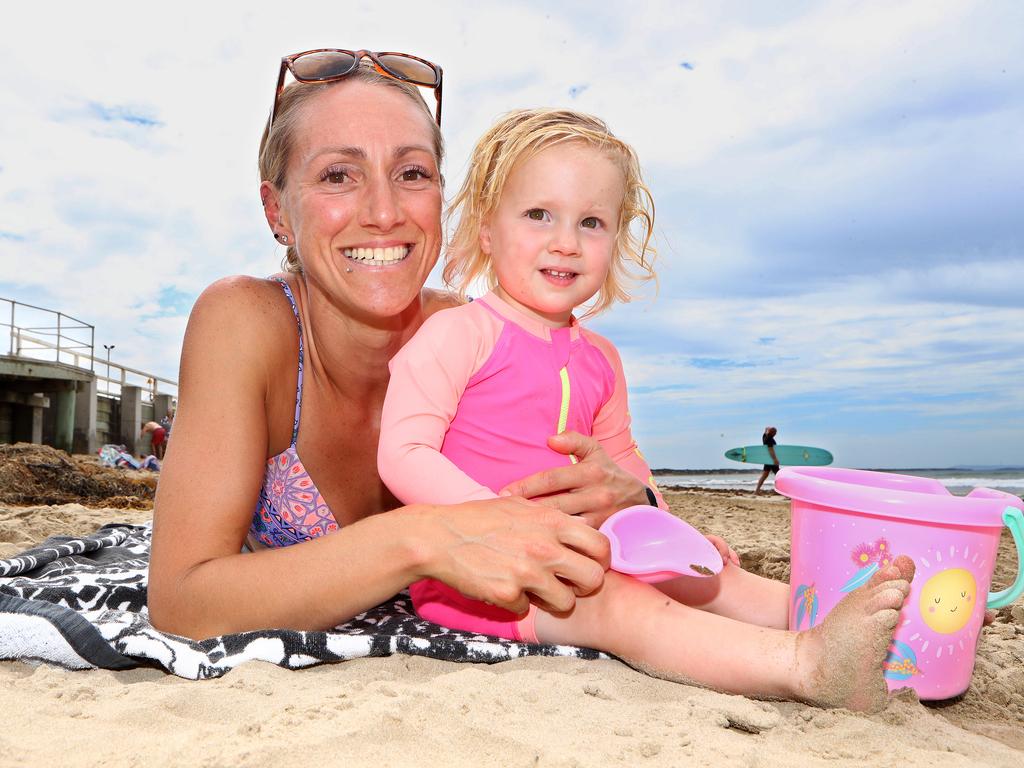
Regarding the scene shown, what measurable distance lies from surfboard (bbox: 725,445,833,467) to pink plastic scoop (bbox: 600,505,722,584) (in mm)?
14239

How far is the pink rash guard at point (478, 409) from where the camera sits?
2031 millimetres

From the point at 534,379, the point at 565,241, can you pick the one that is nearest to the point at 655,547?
the point at 534,379

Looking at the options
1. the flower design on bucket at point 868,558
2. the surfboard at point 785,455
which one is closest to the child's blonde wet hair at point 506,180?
the flower design on bucket at point 868,558

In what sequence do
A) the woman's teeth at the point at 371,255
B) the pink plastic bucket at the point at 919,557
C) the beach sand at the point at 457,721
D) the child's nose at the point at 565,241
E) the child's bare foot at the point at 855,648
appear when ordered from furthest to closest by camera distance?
the woman's teeth at the point at 371,255
the child's nose at the point at 565,241
the pink plastic bucket at the point at 919,557
the child's bare foot at the point at 855,648
the beach sand at the point at 457,721

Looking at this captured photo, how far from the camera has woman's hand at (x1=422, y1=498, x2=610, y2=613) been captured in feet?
5.79

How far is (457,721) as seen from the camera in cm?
144

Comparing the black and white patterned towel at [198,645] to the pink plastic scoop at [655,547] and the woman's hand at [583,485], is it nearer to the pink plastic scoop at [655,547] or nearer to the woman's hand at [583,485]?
the pink plastic scoop at [655,547]

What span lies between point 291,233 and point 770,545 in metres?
3.72

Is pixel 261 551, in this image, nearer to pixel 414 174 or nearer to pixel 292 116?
pixel 414 174

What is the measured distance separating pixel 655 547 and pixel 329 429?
1.15 meters

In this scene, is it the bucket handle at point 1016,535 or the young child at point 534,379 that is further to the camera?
the young child at point 534,379

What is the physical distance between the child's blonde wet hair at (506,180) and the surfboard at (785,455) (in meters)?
13.7

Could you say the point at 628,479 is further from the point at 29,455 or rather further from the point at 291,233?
the point at 29,455

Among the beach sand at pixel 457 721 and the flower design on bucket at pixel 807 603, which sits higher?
the flower design on bucket at pixel 807 603
